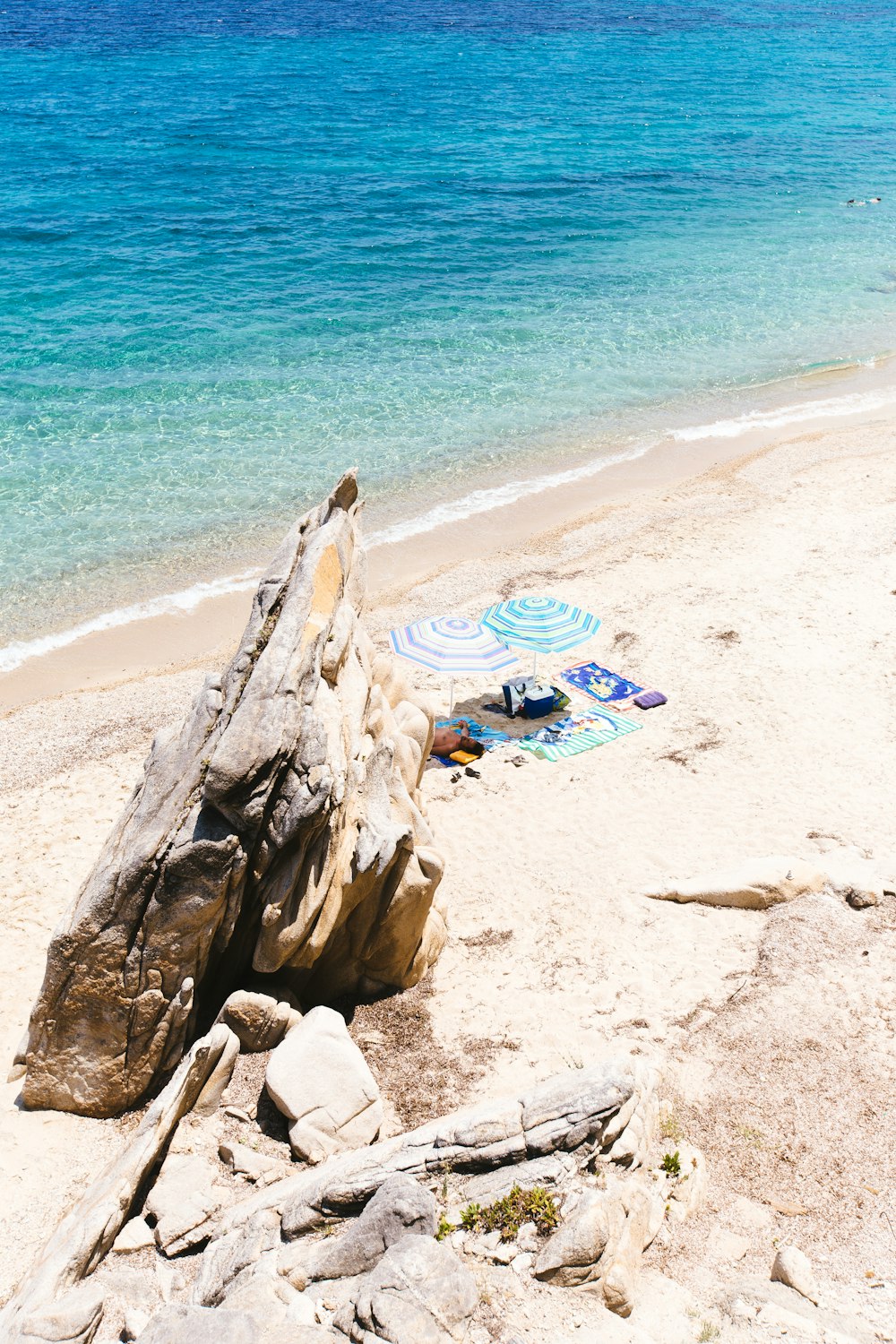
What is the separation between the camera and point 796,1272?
7582 mm

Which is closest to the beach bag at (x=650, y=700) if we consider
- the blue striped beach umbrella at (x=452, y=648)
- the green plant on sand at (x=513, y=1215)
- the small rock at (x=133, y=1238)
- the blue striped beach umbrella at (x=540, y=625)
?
the blue striped beach umbrella at (x=540, y=625)

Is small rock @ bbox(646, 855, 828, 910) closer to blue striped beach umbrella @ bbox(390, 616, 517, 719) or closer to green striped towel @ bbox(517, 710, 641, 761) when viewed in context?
green striped towel @ bbox(517, 710, 641, 761)

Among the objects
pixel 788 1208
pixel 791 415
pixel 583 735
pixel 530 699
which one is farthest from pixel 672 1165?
pixel 791 415

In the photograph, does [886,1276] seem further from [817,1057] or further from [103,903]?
[103,903]

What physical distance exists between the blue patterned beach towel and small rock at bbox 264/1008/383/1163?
30.5ft

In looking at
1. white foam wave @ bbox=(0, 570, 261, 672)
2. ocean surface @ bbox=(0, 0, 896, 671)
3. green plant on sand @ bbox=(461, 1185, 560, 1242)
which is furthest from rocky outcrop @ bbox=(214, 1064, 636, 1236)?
ocean surface @ bbox=(0, 0, 896, 671)

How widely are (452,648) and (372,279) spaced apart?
2490cm

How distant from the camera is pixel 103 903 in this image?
31.0 ft

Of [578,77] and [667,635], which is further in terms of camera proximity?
[578,77]

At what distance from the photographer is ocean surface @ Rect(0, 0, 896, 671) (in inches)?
1008

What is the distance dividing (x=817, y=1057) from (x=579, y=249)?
36.7m

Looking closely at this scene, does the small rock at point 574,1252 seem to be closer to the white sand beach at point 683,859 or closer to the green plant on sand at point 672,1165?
the white sand beach at point 683,859

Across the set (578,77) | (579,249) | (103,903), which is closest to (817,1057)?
(103,903)

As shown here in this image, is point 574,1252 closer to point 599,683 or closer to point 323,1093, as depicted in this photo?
point 323,1093
